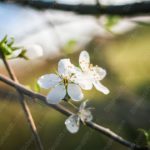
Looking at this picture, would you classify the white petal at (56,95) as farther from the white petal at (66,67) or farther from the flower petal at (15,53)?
the flower petal at (15,53)

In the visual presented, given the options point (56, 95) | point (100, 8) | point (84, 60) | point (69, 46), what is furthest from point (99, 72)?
point (69, 46)

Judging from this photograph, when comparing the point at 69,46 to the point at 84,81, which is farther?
the point at 69,46

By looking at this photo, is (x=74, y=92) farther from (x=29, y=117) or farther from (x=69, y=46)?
(x=69, y=46)

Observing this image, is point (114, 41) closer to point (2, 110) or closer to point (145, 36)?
point (145, 36)

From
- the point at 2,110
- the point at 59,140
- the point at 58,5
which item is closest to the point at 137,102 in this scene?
the point at 59,140

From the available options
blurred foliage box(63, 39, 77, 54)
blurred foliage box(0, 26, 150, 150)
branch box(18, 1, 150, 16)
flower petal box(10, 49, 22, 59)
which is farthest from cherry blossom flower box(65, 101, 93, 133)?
blurred foliage box(0, 26, 150, 150)
